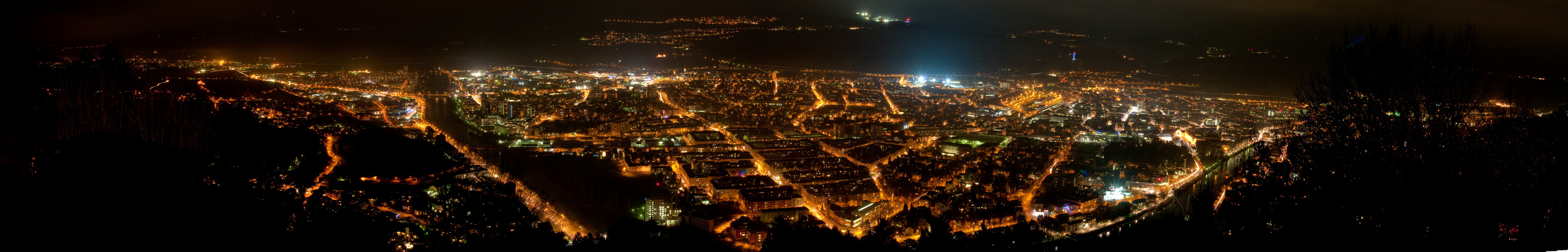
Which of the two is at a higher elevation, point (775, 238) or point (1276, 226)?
point (1276, 226)

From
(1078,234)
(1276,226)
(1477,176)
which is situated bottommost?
(1078,234)

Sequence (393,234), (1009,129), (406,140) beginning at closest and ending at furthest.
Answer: (393,234) < (406,140) < (1009,129)

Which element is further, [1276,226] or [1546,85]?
[1546,85]

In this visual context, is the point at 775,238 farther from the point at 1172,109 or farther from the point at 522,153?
the point at 1172,109

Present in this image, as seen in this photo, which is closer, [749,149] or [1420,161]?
[1420,161]

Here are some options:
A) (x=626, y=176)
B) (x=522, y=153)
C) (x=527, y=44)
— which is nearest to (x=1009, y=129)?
(x=626, y=176)

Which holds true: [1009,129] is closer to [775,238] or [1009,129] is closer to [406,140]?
[775,238]

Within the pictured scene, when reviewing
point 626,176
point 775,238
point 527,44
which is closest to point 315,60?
point 527,44

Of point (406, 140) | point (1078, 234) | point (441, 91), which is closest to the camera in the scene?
point (1078, 234)

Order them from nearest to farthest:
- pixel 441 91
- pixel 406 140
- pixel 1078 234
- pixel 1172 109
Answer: pixel 1078 234, pixel 406 140, pixel 1172 109, pixel 441 91
